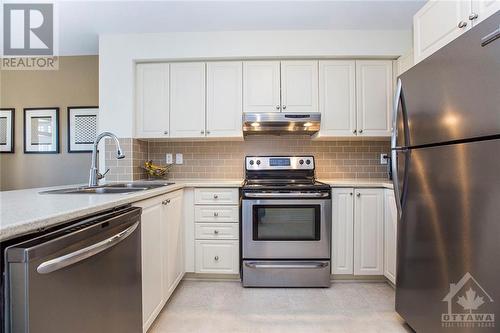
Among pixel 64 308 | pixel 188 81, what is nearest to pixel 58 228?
pixel 64 308

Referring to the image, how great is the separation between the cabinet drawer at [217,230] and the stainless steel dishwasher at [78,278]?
3.42 ft

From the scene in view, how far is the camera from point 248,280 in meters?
2.16

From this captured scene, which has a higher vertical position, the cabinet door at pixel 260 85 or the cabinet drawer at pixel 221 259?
the cabinet door at pixel 260 85

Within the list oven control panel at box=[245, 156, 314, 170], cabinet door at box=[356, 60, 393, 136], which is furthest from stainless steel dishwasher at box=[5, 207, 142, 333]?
cabinet door at box=[356, 60, 393, 136]

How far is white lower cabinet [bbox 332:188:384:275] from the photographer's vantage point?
221 cm

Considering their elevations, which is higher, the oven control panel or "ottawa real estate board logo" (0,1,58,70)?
"ottawa real estate board logo" (0,1,58,70)

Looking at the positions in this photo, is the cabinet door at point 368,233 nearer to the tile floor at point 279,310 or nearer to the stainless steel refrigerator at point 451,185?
the tile floor at point 279,310

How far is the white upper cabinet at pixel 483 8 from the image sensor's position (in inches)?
45.3

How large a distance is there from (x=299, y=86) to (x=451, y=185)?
5.38ft

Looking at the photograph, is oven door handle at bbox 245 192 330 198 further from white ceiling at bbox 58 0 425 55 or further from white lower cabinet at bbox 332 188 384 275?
white ceiling at bbox 58 0 425 55

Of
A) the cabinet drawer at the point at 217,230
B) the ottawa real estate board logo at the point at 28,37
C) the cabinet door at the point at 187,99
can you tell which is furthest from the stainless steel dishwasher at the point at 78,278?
the ottawa real estate board logo at the point at 28,37

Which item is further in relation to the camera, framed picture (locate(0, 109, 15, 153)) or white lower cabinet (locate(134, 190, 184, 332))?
framed picture (locate(0, 109, 15, 153))

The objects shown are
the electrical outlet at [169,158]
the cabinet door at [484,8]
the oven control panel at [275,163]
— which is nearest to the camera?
the cabinet door at [484,8]

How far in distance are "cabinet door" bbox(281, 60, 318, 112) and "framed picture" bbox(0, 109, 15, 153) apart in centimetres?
324
